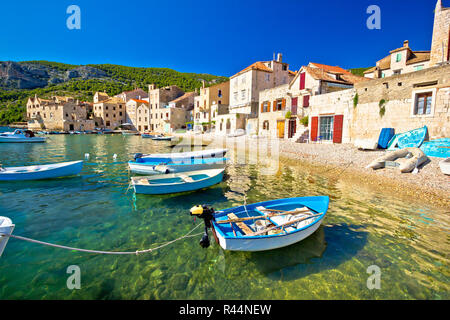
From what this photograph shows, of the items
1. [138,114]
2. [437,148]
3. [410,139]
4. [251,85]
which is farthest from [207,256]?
[138,114]

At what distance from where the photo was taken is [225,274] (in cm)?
470

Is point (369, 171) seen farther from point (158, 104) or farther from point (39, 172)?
point (158, 104)

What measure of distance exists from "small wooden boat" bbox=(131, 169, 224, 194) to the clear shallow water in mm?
561

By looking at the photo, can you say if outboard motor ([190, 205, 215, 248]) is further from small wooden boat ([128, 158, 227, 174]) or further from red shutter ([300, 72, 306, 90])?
red shutter ([300, 72, 306, 90])

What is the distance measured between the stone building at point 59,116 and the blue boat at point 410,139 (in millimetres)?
79807

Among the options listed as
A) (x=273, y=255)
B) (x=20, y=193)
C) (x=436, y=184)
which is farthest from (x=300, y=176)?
(x=20, y=193)

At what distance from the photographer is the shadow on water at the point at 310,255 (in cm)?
479

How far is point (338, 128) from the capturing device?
797 inches

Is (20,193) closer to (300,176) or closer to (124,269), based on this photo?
(124,269)

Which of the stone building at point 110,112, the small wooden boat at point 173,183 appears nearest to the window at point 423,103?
the small wooden boat at point 173,183

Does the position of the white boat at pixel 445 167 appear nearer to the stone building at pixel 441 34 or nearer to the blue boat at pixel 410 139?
the blue boat at pixel 410 139

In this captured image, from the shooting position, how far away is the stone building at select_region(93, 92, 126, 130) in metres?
70.4

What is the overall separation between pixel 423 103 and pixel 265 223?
16.3 metres

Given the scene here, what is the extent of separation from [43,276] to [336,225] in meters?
8.08
